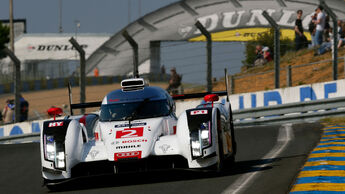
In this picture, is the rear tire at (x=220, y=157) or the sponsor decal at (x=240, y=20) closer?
the rear tire at (x=220, y=157)

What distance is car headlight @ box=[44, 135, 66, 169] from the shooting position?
9898 millimetres

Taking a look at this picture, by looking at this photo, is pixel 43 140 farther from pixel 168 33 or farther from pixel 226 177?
pixel 168 33

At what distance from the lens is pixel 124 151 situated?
9695 millimetres

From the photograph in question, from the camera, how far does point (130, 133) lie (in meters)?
10.0

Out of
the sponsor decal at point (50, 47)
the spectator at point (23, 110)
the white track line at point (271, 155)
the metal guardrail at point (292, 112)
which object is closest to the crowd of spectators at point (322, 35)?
the metal guardrail at point (292, 112)

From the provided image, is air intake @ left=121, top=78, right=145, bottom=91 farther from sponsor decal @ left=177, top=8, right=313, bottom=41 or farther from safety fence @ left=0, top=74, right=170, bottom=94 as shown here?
sponsor decal @ left=177, top=8, right=313, bottom=41

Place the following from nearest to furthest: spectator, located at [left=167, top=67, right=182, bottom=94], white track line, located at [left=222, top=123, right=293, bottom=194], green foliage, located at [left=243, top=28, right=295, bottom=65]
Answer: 1. white track line, located at [left=222, top=123, right=293, bottom=194]
2. green foliage, located at [left=243, top=28, right=295, bottom=65]
3. spectator, located at [left=167, top=67, right=182, bottom=94]

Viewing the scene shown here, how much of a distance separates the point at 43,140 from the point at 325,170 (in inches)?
136

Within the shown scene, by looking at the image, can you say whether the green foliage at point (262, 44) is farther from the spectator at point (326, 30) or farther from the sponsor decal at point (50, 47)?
the sponsor decal at point (50, 47)

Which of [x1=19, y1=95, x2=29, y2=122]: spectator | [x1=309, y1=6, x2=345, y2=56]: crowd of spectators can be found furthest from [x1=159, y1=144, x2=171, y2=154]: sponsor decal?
[x1=309, y1=6, x2=345, y2=56]: crowd of spectators

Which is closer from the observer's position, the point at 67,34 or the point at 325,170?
the point at 325,170

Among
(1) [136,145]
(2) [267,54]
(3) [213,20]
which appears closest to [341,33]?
(2) [267,54]

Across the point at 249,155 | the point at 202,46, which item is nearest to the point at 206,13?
the point at 202,46

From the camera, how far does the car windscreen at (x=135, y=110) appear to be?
10.8m
